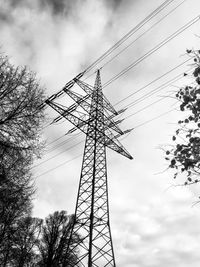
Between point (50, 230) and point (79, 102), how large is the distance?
1883 cm

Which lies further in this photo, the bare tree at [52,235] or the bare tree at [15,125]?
the bare tree at [52,235]

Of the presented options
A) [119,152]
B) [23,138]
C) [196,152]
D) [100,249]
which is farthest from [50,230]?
[196,152]

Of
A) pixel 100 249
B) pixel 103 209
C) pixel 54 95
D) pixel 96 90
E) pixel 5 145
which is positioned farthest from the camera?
pixel 96 90

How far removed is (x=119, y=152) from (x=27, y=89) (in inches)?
296

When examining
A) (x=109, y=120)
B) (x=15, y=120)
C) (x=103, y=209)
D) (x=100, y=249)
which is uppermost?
(x=109, y=120)

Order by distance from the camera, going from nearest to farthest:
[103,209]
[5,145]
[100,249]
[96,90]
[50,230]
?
[5,145]
[100,249]
[103,209]
[96,90]
[50,230]

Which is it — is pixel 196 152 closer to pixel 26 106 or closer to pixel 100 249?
pixel 26 106

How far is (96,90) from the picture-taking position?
16859mm

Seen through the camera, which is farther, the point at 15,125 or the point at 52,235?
the point at 52,235

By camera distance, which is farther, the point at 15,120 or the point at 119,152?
the point at 119,152

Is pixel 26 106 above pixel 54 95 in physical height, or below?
below

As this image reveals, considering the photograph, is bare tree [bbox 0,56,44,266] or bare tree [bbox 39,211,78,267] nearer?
bare tree [bbox 0,56,44,266]

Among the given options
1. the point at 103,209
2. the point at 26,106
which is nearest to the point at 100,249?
the point at 103,209

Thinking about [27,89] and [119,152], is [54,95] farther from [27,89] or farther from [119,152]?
[27,89]
